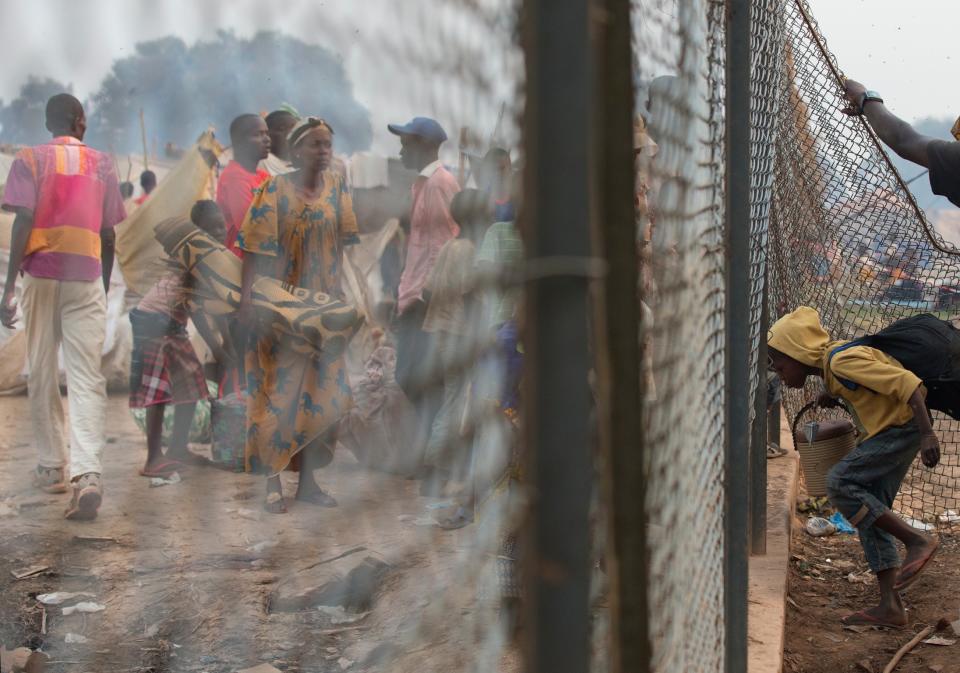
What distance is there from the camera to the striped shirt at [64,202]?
4.58 feet

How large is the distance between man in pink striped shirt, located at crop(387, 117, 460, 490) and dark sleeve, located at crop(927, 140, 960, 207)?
14.8 feet

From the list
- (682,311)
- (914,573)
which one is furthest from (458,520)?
(914,573)

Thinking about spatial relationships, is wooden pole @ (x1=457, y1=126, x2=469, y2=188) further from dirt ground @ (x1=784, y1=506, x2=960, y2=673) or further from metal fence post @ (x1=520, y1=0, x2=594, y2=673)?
dirt ground @ (x1=784, y1=506, x2=960, y2=673)

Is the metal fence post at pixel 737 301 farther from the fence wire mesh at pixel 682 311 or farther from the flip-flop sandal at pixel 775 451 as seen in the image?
the flip-flop sandal at pixel 775 451

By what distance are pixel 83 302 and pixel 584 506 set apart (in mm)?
2909

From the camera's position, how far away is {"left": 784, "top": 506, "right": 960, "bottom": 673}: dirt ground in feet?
14.3

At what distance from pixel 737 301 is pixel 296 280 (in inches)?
59.5

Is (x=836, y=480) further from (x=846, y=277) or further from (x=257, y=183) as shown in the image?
(x=257, y=183)

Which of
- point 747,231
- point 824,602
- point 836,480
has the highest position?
point 747,231

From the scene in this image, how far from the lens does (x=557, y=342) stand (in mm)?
771

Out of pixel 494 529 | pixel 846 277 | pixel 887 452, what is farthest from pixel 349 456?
pixel 846 277

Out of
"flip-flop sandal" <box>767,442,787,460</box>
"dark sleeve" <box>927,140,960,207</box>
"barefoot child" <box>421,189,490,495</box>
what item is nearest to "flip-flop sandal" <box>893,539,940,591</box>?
"dark sleeve" <box>927,140,960,207</box>

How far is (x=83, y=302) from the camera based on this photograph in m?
3.33

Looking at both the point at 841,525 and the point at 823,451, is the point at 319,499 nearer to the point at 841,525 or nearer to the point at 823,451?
the point at 823,451
